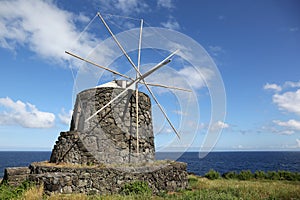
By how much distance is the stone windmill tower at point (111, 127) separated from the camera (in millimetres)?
14109

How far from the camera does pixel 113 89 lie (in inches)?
598

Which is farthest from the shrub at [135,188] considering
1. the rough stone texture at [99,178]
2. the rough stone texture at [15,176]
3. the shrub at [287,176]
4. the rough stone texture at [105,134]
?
the shrub at [287,176]

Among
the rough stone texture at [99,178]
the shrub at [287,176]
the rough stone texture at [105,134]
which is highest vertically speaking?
the rough stone texture at [105,134]

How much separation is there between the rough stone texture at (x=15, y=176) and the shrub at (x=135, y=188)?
479cm

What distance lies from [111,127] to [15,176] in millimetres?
5288

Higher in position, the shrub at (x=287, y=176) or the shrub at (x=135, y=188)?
the shrub at (x=135, y=188)

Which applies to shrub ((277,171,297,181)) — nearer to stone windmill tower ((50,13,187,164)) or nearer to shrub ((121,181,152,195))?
stone windmill tower ((50,13,187,164))

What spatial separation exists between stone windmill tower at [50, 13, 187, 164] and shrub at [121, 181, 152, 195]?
2262mm

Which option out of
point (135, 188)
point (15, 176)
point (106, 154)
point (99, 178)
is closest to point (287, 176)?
point (135, 188)

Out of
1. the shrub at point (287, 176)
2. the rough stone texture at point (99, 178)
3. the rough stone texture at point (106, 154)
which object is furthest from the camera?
the shrub at point (287, 176)

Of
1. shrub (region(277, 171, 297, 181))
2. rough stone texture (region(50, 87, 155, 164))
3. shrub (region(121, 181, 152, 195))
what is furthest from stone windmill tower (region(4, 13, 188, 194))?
shrub (region(277, 171, 297, 181))

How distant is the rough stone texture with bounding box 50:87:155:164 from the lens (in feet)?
46.2

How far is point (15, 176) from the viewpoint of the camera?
12562mm

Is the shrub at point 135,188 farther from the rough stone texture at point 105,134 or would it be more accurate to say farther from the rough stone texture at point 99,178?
the rough stone texture at point 105,134
